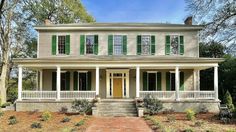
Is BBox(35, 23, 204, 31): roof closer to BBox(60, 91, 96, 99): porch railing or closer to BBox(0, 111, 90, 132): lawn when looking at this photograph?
BBox(60, 91, 96, 99): porch railing

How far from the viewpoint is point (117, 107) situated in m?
24.2

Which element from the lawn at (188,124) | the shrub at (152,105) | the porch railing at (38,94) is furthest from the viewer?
the porch railing at (38,94)

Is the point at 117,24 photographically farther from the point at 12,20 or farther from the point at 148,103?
the point at 12,20

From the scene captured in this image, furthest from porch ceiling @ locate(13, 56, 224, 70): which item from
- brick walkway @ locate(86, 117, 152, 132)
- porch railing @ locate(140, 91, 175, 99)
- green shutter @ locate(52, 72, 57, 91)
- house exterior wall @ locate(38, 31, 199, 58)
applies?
brick walkway @ locate(86, 117, 152, 132)

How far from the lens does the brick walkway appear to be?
16747mm

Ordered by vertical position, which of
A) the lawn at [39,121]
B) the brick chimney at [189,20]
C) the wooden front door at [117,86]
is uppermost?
the brick chimney at [189,20]

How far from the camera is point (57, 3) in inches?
1567

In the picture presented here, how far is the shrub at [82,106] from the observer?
2351 cm

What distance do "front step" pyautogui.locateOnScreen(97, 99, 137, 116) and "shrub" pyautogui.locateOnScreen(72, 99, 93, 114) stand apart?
2.39 ft

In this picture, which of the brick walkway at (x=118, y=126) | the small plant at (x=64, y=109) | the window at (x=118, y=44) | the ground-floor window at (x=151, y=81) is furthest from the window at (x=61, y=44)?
the brick walkway at (x=118, y=126)

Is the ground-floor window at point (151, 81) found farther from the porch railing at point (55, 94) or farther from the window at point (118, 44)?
the porch railing at point (55, 94)

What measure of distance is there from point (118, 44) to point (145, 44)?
233 cm

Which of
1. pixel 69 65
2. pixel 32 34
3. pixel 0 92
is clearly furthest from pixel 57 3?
pixel 69 65

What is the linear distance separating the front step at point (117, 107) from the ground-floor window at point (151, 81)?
326 centimetres
